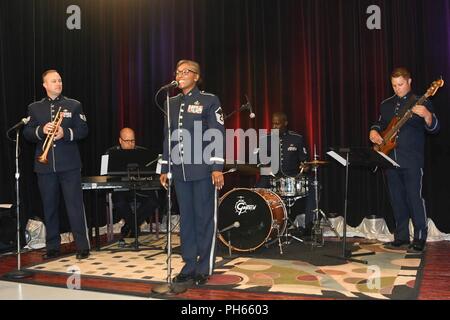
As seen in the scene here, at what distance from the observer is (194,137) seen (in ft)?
13.6

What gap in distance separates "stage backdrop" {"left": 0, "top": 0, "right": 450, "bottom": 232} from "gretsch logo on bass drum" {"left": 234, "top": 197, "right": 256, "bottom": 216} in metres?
1.97

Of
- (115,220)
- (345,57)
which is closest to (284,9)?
(345,57)

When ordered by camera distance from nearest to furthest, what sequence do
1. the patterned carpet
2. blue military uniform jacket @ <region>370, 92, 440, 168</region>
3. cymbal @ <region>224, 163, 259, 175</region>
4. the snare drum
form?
the patterned carpet → cymbal @ <region>224, 163, 259, 175</region> → blue military uniform jacket @ <region>370, 92, 440, 168</region> → the snare drum

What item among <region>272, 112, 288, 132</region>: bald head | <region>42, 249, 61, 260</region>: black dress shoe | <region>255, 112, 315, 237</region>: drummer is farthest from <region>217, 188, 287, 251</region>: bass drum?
<region>42, 249, 61, 260</region>: black dress shoe

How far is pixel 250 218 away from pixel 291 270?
1013 millimetres

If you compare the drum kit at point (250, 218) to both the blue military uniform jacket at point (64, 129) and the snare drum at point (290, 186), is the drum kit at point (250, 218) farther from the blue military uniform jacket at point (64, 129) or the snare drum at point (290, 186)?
the blue military uniform jacket at point (64, 129)

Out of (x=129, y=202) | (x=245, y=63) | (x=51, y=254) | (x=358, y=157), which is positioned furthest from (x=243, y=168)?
(x=245, y=63)

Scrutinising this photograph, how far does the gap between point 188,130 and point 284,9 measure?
4034 millimetres

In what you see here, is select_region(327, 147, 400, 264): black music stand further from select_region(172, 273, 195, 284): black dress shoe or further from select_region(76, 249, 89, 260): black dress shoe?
select_region(76, 249, 89, 260): black dress shoe

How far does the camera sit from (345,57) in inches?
281

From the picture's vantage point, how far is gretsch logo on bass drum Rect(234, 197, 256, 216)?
560 centimetres

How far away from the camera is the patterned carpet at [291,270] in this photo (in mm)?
4012

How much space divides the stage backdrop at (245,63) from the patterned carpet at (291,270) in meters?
1.61

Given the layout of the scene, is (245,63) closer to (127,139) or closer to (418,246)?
(127,139)
